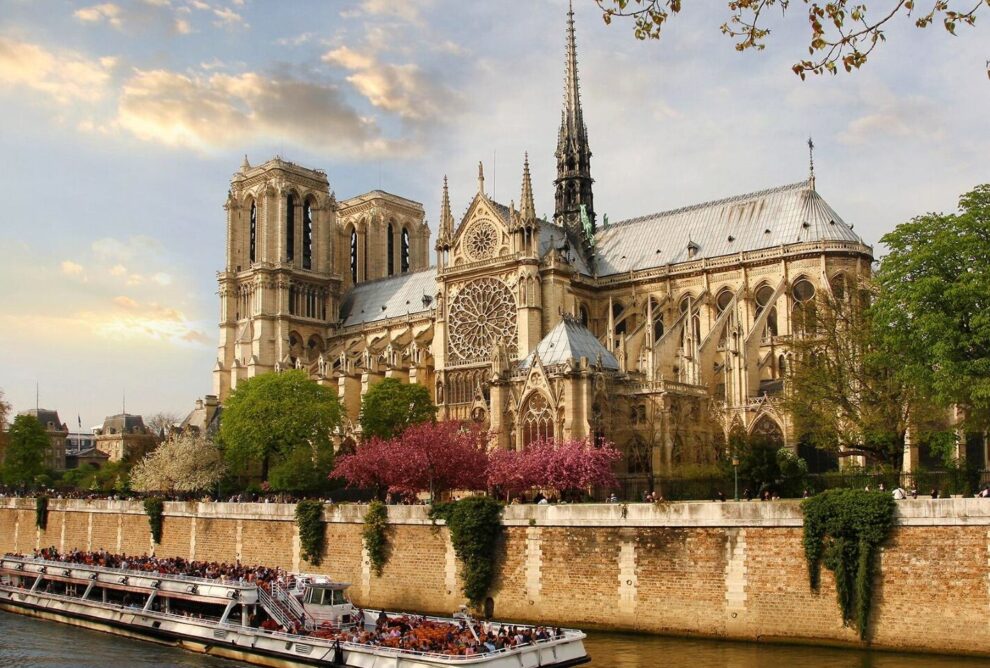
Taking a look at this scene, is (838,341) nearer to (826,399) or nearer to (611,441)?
(826,399)

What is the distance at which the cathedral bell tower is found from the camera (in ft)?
265

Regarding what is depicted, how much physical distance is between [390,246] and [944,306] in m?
73.1

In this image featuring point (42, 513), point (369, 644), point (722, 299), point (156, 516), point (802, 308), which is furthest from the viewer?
point (722, 299)

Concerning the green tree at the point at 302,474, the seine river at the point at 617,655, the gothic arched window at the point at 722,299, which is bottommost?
the seine river at the point at 617,655

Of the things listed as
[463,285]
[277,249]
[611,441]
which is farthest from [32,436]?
[611,441]

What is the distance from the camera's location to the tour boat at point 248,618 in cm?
2817

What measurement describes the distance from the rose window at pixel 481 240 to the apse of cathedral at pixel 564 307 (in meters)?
0.11

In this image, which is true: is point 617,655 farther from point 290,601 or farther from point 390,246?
point 390,246

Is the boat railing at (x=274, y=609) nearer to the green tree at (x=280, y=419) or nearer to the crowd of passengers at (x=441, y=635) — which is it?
the crowd of passengers at (x=441, y=635)

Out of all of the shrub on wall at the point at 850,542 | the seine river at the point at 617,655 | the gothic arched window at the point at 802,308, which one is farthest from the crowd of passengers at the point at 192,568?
the gothic arched window at the point at 802,308

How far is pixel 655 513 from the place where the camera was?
33750 millimetres

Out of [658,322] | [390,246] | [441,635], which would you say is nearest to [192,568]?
[441,635]

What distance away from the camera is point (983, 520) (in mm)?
28203

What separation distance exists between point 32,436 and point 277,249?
2334cm
